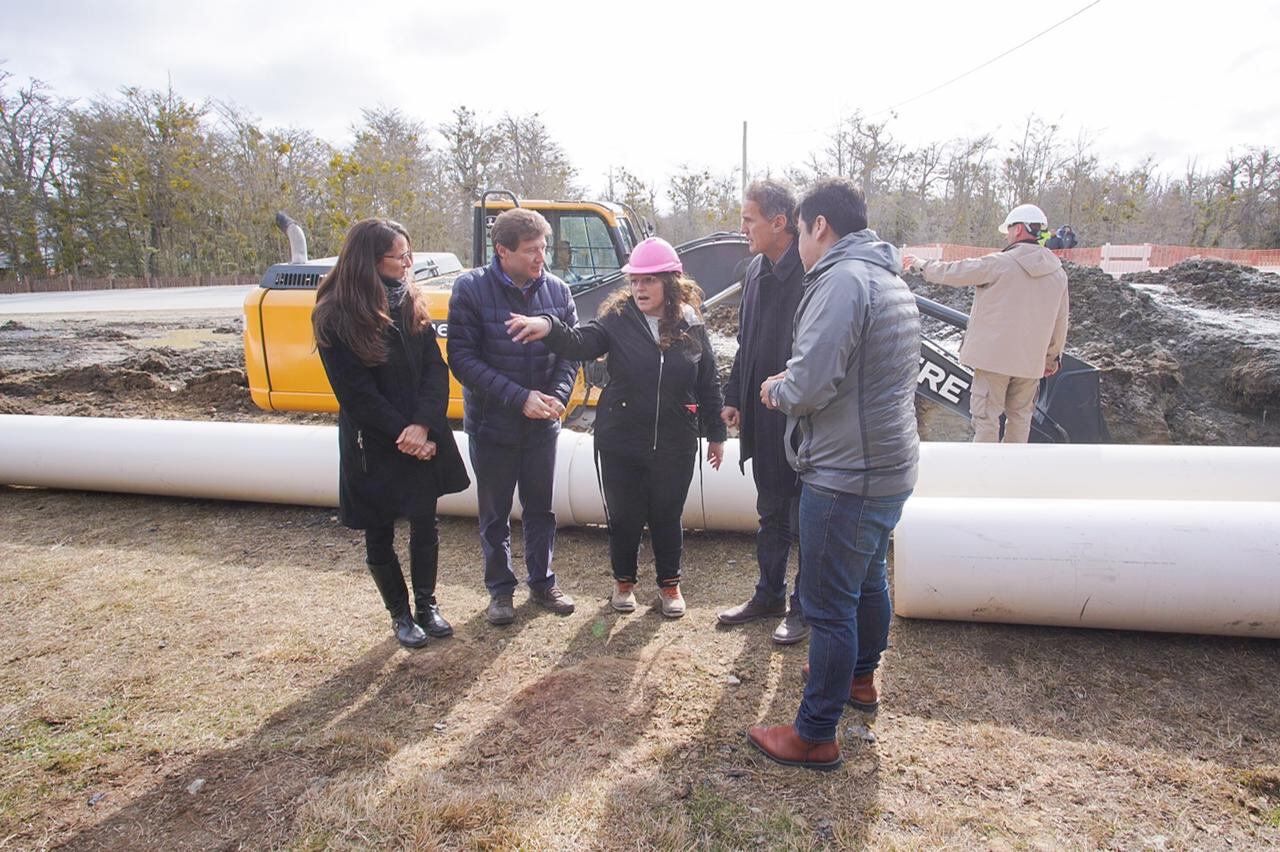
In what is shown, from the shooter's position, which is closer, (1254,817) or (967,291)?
(1254,817)

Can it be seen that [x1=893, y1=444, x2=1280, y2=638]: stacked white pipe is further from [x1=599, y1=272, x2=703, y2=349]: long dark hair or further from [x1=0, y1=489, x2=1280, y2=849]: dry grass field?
[x1=599, y1=272, x2=703, y2=349]: long dark hair

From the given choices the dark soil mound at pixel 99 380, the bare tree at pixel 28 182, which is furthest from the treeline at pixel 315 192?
the dark soil mound at pixel 99 380

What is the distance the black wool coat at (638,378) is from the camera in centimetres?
312

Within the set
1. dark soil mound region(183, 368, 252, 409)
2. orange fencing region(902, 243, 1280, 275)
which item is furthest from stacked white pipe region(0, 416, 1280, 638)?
orange fencing region(902, 243, 1280, 275)

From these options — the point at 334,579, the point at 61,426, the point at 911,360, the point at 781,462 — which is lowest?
the point at 334,579

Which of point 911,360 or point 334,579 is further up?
point 911,360

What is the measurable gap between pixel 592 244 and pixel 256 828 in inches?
209

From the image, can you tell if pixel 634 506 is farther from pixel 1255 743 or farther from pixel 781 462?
pixel 1255 743

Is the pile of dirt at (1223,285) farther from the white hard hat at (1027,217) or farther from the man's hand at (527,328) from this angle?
the man's hand at (527,328)

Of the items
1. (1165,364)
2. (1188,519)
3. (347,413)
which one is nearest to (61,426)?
(347,413)

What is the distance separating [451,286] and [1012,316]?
405 cm

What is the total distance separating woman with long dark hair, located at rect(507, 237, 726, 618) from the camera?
10.1 ft

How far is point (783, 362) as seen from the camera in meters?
2.99

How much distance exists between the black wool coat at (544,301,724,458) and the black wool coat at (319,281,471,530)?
1.73ft
